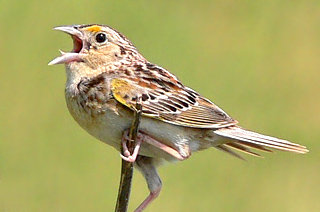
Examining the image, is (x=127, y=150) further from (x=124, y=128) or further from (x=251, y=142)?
(x=251, y=142)

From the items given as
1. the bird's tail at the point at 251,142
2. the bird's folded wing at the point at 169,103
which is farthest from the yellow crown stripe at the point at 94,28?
the bird's tail at the point at 251,142

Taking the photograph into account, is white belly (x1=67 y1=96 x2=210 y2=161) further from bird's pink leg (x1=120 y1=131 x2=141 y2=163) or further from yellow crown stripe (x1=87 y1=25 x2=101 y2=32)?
yellow crown stripe (x1=87 y1=25 x2=101 y2=32)

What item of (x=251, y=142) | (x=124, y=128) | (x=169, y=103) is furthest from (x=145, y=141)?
(x=251, y=142)

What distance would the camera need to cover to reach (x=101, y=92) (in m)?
5.20

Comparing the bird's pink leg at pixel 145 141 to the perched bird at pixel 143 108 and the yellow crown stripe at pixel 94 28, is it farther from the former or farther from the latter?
the yellow crown stripe at pixel 94 28

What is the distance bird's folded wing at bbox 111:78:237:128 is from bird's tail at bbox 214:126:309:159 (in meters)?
0.04

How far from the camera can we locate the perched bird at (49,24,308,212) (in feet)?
16.9

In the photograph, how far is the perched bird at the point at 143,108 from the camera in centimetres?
516

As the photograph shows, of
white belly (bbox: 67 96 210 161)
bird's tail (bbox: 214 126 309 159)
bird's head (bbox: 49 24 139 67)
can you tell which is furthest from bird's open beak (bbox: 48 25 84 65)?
bird's tail (bbox: 214 126 309 159)

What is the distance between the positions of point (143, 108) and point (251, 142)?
1.78 feet

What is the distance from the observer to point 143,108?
17.2ft

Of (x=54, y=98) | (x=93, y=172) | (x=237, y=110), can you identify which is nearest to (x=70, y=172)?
(x=93, y=172)

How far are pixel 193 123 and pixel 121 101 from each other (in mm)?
431

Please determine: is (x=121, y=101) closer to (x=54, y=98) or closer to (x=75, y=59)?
(x=75, y=59)
